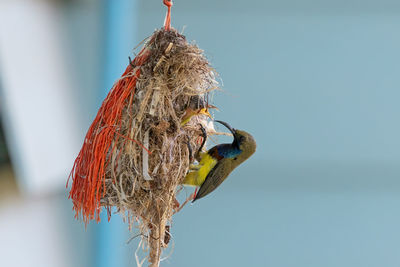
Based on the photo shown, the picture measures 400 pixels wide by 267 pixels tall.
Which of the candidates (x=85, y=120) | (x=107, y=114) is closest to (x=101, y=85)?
(x=85, y=120)

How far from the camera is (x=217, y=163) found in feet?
10.6

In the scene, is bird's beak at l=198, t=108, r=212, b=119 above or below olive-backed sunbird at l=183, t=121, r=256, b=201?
above

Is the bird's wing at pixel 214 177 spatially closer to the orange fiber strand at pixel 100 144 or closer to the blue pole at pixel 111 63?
the orange fiber strand at pixel 100 144

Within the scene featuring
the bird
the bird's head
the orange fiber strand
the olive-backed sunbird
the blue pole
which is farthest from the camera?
the blue pole

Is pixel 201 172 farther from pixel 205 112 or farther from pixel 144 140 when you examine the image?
pixel 144 140

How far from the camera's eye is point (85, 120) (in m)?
7.07

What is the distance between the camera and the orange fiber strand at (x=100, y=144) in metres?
2.88

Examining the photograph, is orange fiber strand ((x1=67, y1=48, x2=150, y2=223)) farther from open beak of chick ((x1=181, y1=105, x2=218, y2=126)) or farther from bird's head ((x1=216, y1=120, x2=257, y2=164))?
bird's head ((x1=216, y1=120, x2=257, y2=164))

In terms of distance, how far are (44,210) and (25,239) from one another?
18.1 inches

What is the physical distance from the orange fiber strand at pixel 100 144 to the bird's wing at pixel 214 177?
0.45 meters

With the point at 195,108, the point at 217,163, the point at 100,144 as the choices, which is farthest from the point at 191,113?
the point at 100,144

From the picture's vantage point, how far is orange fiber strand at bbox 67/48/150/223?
2877 mm

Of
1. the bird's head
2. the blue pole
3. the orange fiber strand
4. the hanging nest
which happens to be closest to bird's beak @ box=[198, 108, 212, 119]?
the hanging nest

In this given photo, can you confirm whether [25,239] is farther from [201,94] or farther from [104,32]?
[201,94]
